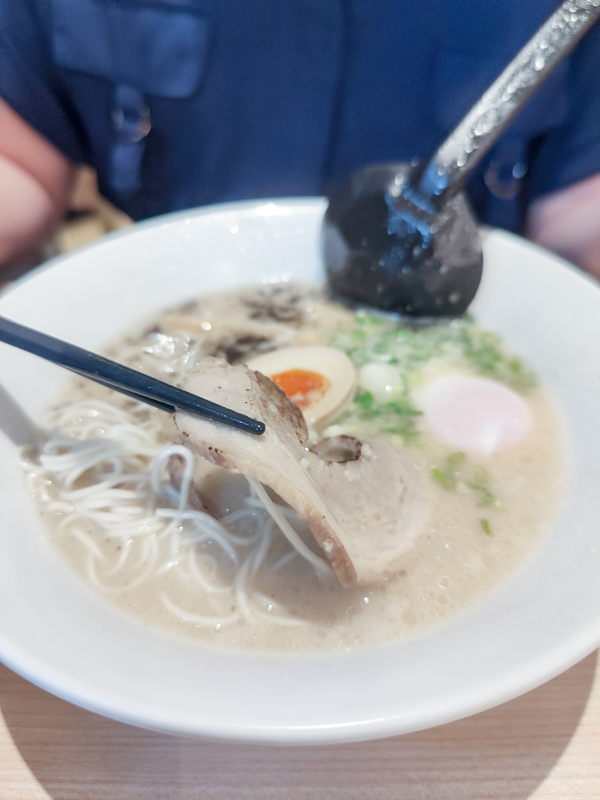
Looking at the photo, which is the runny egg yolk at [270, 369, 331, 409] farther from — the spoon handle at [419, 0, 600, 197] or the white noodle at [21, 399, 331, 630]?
the spoon handle at [419, 0, 600, 197]

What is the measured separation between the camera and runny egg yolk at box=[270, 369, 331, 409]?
150 cm

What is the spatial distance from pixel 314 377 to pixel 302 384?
0.14 feet

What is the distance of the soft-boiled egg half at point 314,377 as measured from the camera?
57.2 inches

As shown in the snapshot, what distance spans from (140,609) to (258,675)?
296 millimetres

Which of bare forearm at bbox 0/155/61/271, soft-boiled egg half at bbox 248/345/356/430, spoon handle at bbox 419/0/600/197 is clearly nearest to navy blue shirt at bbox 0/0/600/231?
bare forearm at bbox 0/155/61/271

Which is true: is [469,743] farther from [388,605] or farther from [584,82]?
[584,82]

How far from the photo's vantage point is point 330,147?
2193 millimetres

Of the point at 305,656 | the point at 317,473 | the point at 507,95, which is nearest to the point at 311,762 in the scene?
the point at 305,656

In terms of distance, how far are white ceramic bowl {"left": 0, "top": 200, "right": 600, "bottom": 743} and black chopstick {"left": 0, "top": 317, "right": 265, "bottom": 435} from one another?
36 cm

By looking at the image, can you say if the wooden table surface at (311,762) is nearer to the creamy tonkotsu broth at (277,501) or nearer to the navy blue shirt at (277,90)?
the creamy tonkotsu broth at (277,501)

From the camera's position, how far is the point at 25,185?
195cm

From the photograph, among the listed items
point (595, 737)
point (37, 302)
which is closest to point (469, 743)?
point (595, 737)

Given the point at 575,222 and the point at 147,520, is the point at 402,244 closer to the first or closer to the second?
the point at 575,222

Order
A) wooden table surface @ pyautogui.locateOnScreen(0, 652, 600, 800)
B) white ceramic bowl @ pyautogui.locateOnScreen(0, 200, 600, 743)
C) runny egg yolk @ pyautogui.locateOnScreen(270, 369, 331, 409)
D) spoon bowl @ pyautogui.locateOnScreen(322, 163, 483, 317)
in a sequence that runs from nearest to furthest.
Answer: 1. white ceramic bowl @ pyautogui.locateOnScreen(0, 200, 600, 743)
2. wooden table surface @ pyautogui.locateOnScreen(0, 652, 600, 800)
3. runny egg yolk @ pyautogui.locateOnScreen(270, 369, 331, 409)
4. spoon bowl @ pyautogui.locateOnScreen(322, 163, 483, 317)
